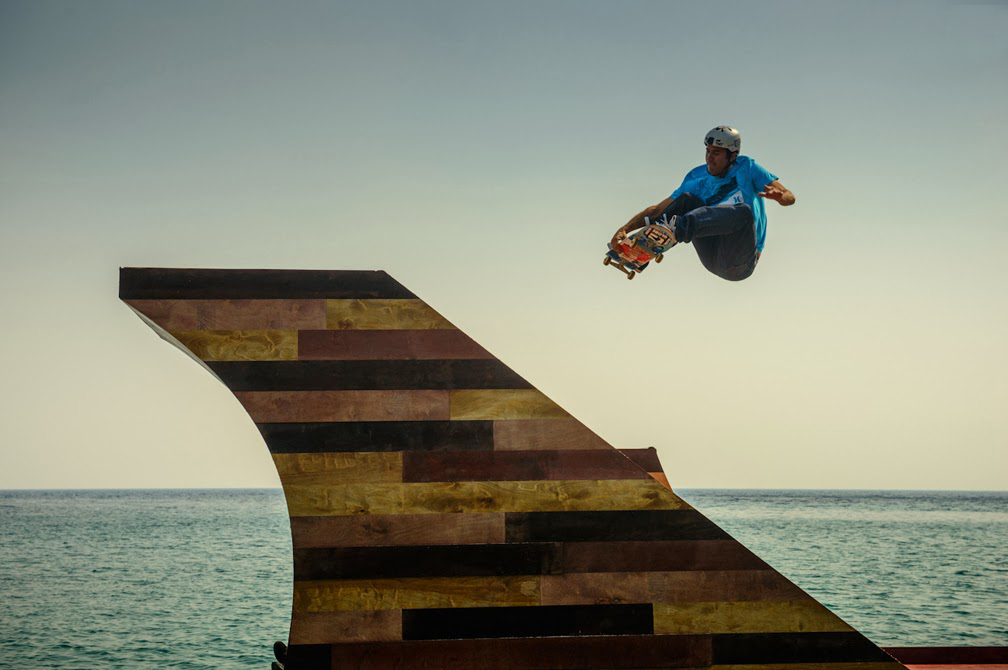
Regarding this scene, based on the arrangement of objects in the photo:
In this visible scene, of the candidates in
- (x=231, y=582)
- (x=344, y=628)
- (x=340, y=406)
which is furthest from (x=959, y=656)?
(x=231, y=582)

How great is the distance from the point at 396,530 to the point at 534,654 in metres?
1.00

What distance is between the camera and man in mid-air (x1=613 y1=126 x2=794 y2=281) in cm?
747

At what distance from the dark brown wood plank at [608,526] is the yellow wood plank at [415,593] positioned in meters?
0.26

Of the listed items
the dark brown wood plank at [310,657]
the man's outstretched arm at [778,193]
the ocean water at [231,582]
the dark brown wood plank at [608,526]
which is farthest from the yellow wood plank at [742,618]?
the ocean water at [231,582]

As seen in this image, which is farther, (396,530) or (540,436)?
(540,436)

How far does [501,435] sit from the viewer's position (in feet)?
18.5

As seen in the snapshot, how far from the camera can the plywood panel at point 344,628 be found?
5391 mm

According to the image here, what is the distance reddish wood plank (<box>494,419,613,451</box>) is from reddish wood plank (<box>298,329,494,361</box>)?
16.6 inches

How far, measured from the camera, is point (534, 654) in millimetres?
5414

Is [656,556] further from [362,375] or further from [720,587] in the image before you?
[362,375]

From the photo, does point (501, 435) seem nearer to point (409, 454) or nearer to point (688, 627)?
point (409, 454)

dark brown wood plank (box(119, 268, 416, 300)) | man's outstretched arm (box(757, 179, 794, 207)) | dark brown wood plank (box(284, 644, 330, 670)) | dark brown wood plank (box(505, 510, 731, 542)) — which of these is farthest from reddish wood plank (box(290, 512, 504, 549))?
man's outstretched arm (box(757, 179, 794, 207))

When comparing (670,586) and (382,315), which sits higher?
(382,315)

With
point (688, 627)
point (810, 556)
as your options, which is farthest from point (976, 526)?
point (688, 627)
